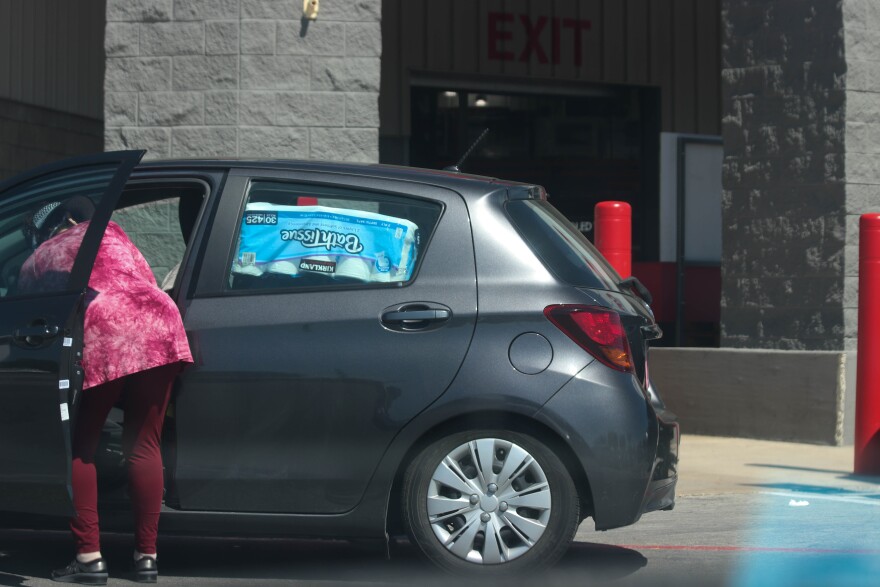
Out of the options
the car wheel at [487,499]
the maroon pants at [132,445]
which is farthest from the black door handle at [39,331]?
the car wheel at [487,499]

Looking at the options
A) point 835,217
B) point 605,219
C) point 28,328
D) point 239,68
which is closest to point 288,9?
point 239,68

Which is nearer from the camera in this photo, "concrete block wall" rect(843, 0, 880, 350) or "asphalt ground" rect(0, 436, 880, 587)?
"asphalt ground" rect(0, 436, 880, 587)

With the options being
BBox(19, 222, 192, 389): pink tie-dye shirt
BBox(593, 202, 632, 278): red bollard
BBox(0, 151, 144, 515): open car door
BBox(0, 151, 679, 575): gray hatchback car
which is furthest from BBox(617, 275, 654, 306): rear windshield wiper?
BBox(593, 202, 632, 278): red bollard

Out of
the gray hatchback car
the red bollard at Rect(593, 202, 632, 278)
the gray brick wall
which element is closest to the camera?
the gray hatchback car

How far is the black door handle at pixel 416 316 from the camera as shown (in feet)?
17.9

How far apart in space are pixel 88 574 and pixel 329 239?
160cm

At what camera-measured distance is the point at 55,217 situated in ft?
18.2

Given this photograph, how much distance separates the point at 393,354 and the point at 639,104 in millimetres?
16031

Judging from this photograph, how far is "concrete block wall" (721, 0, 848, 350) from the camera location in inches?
437

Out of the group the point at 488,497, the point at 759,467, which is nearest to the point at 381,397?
the point at 488,497

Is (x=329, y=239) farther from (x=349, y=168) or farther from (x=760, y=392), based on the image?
(x=760, y=392)

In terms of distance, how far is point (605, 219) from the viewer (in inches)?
390

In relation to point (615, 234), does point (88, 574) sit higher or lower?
lower

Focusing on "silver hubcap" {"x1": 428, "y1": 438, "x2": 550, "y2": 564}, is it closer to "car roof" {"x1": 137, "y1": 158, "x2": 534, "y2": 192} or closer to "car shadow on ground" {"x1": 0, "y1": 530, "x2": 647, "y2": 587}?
"car shadow on ground" {"x1": 0, "y1": 530, "x2": 647, "y2": 587}
